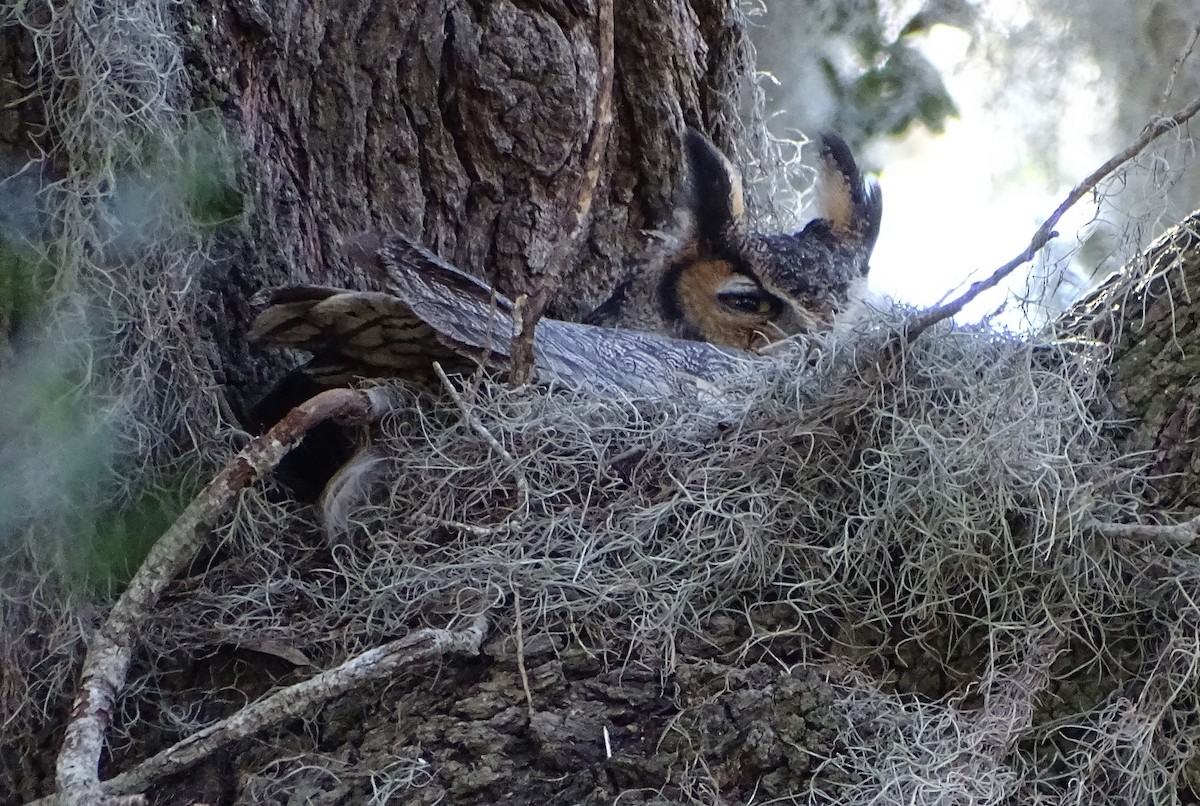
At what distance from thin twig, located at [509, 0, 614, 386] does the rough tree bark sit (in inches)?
0.8

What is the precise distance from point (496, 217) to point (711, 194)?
0.41 metres

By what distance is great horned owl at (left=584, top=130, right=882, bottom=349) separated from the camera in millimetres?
1887

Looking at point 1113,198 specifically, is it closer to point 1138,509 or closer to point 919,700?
point 1138,509

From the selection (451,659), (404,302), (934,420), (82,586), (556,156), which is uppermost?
(934,420)

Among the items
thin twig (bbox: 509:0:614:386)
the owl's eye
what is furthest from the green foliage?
thin twig (bbox: 509:0:614:386)

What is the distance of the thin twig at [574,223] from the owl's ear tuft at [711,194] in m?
0.80

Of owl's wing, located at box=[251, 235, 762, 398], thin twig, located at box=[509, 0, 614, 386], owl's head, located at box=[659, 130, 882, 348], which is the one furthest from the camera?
owl's head, located at box=[659, 130, 882, 348]

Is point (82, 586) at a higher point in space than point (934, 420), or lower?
lower

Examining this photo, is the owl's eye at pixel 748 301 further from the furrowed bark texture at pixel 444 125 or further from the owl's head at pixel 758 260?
the furrowed bark texture at pixel 444 125

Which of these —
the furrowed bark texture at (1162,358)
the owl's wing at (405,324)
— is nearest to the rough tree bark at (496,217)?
the furrowed bark texture at (1162,358)

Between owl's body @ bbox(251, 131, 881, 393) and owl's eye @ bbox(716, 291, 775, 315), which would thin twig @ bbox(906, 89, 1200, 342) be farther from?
owl's eye @ bbox(716, 291, 775, 315)

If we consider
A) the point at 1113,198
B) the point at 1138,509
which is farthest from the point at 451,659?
the point at 1113,198

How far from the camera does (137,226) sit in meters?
1.17

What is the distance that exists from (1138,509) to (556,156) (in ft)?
3.27
